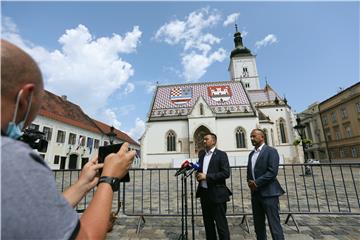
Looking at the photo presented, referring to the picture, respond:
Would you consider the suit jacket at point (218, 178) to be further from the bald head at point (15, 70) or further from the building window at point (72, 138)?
the building window at point (72, 138)

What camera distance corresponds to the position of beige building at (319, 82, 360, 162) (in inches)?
1277

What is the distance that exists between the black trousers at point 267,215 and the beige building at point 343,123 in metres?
38.5

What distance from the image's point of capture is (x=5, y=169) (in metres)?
0.64

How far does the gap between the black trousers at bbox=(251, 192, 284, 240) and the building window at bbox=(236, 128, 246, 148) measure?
2736cm

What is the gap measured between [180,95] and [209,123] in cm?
804

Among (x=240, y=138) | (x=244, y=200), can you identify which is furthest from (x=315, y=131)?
(x=244, y=200)

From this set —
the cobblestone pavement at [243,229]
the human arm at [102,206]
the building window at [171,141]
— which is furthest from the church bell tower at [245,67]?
the human arm at [102,206]

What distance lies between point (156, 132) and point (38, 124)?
1501cm

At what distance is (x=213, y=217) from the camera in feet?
11.2

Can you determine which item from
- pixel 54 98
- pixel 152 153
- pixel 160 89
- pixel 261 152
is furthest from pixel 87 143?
pixel 261 152

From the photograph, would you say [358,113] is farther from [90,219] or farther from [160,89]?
[90,219]

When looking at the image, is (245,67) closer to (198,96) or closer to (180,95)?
(198,96)

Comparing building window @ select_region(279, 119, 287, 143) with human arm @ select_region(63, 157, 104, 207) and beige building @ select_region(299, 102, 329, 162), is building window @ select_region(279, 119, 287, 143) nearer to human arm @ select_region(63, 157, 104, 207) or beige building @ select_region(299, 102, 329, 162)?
beige building @ select_region(299, 102, 329, 162)

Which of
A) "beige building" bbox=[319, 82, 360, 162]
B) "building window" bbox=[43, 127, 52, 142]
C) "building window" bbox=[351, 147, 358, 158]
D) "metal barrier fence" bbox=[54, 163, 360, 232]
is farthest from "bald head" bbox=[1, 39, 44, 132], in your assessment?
"building window" bbox=[351, 147, 358, 158]
